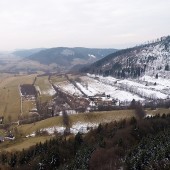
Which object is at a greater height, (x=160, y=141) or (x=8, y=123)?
(x=160, y=141)

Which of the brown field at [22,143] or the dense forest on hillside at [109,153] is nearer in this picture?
the dense forest on hillside at [109,153]

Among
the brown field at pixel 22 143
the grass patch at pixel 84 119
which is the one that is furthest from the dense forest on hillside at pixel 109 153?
the grass patch at pixel 84 119

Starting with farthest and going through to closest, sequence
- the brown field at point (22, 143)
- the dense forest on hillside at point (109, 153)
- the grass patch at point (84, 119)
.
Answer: the grass patch at point (84, 119)
the brown field at point (22, 143)
the dense forest on hillside at point (109, 153)

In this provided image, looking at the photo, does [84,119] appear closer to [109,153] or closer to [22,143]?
[22,143]

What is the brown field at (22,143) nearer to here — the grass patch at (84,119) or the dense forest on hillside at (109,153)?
the grass patch at (84,119)

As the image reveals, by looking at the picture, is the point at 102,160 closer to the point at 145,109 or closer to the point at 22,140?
the point at 22,140

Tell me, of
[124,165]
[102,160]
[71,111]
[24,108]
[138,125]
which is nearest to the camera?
[124,165]

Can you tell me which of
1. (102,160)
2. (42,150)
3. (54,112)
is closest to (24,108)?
(54,112)

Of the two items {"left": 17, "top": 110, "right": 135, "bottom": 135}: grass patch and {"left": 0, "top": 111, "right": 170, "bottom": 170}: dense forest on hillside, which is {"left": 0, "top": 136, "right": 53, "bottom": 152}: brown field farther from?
{"left": 0, "top": 111, "right": 170, "bottom": 170}: dense forest on hillside

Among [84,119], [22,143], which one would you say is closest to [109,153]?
[22,143]

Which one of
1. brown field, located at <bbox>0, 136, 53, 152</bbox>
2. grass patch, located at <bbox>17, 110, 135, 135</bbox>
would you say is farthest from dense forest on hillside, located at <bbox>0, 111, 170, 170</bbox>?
grass patch, located at <bbox>17, 110, 135, 135</bbox>
